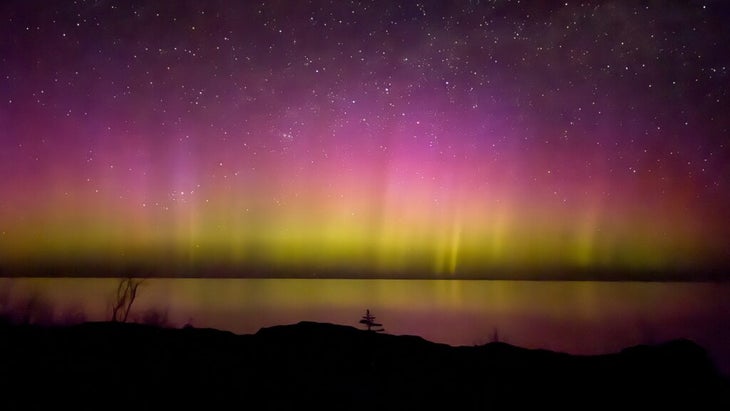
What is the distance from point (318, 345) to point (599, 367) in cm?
599

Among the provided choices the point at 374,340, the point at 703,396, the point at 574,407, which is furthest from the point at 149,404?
the point at 703,396

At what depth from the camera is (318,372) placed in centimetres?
873

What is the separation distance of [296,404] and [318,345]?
3.54 m

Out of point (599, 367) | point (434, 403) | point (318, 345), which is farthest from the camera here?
point (318, 345)

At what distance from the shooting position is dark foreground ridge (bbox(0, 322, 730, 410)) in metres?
7.10

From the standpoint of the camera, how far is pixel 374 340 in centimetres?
1104

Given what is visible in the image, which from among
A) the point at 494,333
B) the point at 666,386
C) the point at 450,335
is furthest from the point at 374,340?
the point at 494,333

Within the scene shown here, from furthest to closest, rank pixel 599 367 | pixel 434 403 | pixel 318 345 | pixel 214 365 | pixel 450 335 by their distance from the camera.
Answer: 1. pixel 450 335
2. pixel 318 345
3. pixel 599 367
4. pixel 214 365
5. pixel 434 403

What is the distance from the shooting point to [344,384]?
808 centimetres

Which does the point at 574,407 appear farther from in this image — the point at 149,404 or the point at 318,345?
the point at 149,404

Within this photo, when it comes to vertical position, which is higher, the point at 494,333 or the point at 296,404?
the point at 296,404

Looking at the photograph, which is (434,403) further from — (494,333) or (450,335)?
(494,333)

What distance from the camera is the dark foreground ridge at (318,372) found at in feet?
23.3

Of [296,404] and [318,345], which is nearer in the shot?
[296,404]
